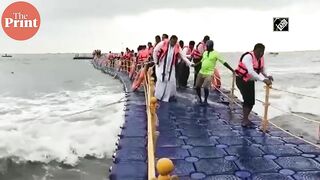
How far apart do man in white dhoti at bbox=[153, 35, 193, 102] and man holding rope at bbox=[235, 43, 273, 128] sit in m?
2.84

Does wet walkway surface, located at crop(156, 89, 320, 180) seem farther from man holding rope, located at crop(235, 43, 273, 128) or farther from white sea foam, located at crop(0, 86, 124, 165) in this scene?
white sea foam, located at crop(0, 86, 124, 165)

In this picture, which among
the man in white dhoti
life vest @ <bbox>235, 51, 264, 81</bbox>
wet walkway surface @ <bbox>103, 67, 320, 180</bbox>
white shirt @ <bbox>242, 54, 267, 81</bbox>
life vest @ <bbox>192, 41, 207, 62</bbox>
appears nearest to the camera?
wet walkway surface @ <bbox>103, 67, 320, 180</bbox>

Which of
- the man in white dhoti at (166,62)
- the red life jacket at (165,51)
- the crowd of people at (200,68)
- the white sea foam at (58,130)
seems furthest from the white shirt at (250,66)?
the white sea foam at (58,130)

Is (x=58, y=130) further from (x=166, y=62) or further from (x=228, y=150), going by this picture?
(x=228, y=150)

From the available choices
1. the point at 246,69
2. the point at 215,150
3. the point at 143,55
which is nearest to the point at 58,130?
the point at 143,55

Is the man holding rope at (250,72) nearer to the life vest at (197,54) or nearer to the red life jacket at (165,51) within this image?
the red life jacket at (165,51)

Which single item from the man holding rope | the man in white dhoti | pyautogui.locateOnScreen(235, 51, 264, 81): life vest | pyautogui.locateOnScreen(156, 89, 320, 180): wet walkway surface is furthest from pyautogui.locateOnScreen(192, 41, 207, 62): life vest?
pyautogui.locateOnScreen(235, 51, 264, 81): life vest

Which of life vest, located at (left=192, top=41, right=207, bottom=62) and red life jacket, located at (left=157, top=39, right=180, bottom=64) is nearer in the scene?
red life jacket, located at (left=157, top=39, right=180, bottom=64)

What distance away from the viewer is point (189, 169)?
5230 millimetres

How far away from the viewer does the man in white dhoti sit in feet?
33.3

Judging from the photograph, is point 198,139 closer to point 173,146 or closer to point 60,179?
point 173,146

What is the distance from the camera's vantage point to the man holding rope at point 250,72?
7020 millimetres

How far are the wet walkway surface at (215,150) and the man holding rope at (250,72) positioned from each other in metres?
0.70

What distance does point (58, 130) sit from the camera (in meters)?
13.3
